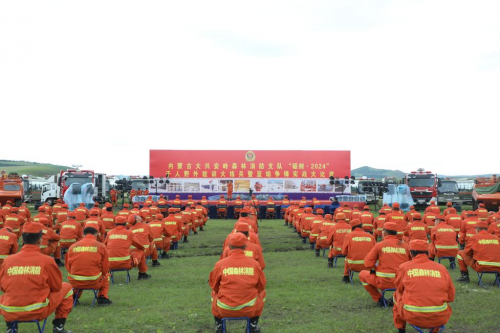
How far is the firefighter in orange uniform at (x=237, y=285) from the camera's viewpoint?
633 centimetres

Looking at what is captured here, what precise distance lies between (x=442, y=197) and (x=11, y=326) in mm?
38352

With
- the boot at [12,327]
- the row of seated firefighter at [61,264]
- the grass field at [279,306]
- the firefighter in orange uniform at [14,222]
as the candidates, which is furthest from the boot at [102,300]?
the firefighter in orange uniform at [14,222]

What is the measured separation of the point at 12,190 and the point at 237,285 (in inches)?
1352

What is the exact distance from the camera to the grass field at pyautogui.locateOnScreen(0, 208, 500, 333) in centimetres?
775

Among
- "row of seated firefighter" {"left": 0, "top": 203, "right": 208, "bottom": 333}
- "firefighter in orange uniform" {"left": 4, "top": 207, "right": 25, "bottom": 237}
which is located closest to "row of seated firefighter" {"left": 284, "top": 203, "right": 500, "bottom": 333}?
"row of seated firefighter" {"left": 0, "top": 203, "right": 208, "bottom": 333}

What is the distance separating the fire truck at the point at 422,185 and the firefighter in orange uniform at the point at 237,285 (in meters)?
33.2

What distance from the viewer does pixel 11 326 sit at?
20.9ft

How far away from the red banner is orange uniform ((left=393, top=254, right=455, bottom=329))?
30.6m

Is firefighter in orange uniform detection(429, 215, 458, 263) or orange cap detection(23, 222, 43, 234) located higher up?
orange cap detection(23, 222, 43, 234)

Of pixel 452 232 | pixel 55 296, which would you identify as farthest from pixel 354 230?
pixel 55 296

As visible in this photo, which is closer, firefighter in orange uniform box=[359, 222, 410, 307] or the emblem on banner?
firefighter in orange uniform box=[359, 222, 410, 307]

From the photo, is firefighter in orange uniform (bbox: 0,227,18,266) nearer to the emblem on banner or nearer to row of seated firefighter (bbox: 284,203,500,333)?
row of seated firefighter (bbox: 284,203,500,333)

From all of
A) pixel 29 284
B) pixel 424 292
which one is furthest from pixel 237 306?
pixel 29 284

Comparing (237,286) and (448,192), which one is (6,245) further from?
(448,192)
